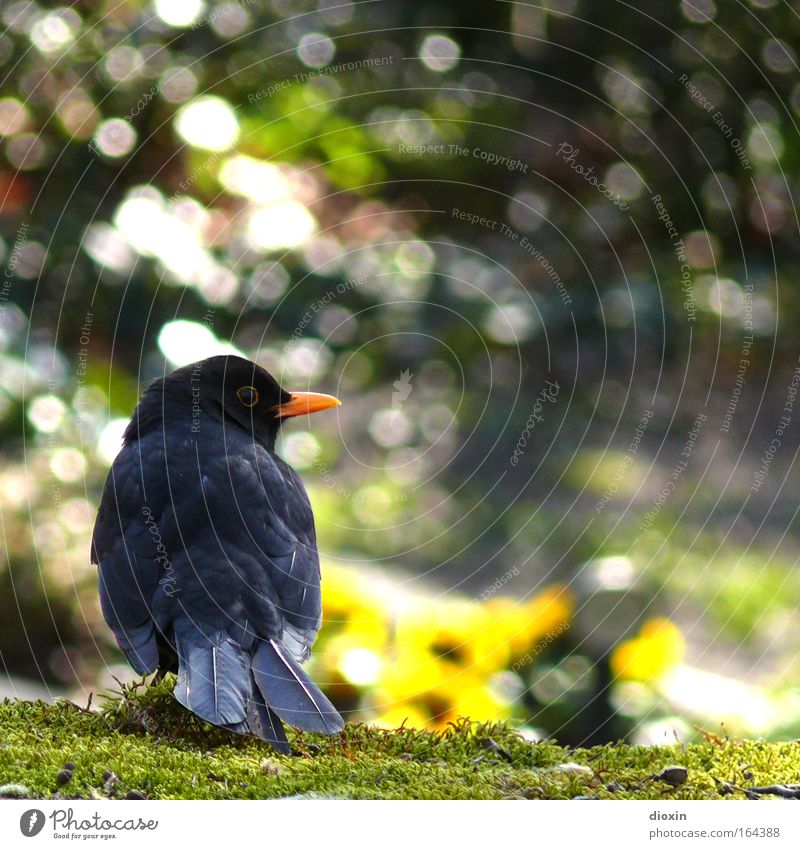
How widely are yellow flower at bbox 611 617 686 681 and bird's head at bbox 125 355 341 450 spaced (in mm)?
1339

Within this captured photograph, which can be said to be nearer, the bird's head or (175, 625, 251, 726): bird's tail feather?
(175, 625, 251, 726): bird's tail feather

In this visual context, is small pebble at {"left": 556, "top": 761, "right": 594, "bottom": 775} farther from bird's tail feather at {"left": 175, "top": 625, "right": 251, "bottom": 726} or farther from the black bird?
bird's tail feather at {"left": 175, "top": 625, "right": 251, "bottom": 726}

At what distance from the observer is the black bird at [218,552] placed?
232 centimetres

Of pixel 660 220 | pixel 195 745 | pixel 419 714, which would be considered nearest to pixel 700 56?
pixel 660 220

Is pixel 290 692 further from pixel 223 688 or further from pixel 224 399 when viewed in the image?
pixel 224 399

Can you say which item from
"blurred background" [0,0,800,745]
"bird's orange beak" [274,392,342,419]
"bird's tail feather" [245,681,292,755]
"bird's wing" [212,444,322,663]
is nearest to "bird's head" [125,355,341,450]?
"bird's orange beak" [274,392,342,419]

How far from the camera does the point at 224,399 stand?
3.10 metres

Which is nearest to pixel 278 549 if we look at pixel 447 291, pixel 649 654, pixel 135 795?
pixel 135 795

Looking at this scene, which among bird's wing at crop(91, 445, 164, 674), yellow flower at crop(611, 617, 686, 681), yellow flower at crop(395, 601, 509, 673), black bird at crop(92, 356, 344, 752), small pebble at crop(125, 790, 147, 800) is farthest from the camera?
yellow flower at crop(611, 617, 686, 681)

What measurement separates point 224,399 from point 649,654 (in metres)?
1.67

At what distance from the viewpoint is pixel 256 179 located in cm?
385

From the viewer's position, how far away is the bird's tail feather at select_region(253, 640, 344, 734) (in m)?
2.21

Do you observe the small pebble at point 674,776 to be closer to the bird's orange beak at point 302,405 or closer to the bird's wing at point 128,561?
the bird's wing at point 128,561
